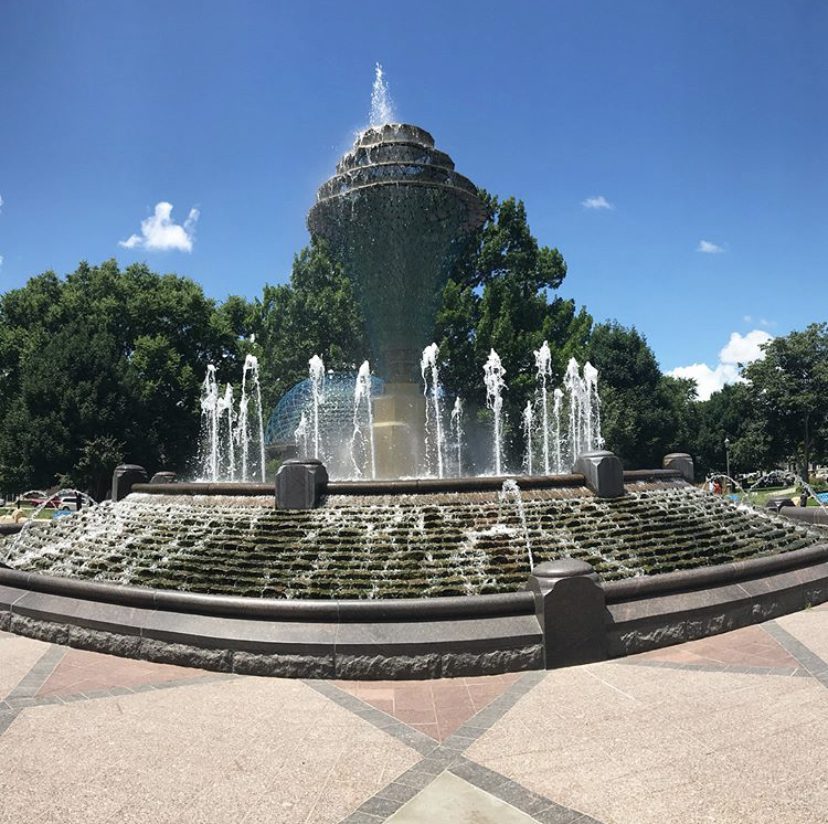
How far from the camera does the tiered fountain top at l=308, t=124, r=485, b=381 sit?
18.0 m

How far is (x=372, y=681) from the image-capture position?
7.06 meters

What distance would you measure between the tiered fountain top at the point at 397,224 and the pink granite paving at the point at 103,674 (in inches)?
474

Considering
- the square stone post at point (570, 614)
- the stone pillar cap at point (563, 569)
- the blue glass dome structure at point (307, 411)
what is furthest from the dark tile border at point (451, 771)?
the blue glass dome structure at point (307, 411)

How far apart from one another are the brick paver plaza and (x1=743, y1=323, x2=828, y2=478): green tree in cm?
3942

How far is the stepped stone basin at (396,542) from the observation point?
Result: 337 inches

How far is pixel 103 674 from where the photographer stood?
7301 mm

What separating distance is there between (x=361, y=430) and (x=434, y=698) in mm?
16164

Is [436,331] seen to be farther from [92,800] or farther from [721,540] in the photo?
[92,800]

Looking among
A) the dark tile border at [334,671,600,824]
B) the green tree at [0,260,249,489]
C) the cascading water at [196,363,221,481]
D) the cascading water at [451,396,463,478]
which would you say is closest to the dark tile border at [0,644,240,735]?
the dark tile border at [334,671,600,824]

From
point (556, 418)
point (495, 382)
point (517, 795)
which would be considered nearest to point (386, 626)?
A: point (517, 795)

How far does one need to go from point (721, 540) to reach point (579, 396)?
2399 centimetres

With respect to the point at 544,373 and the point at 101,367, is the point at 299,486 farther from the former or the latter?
the point at 101,367

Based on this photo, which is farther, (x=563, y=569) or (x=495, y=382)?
(x=495, y=382)

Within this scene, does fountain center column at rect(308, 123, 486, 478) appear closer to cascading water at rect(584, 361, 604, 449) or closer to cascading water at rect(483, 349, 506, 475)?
cascading water at rect(483, 349, 506, 475)
